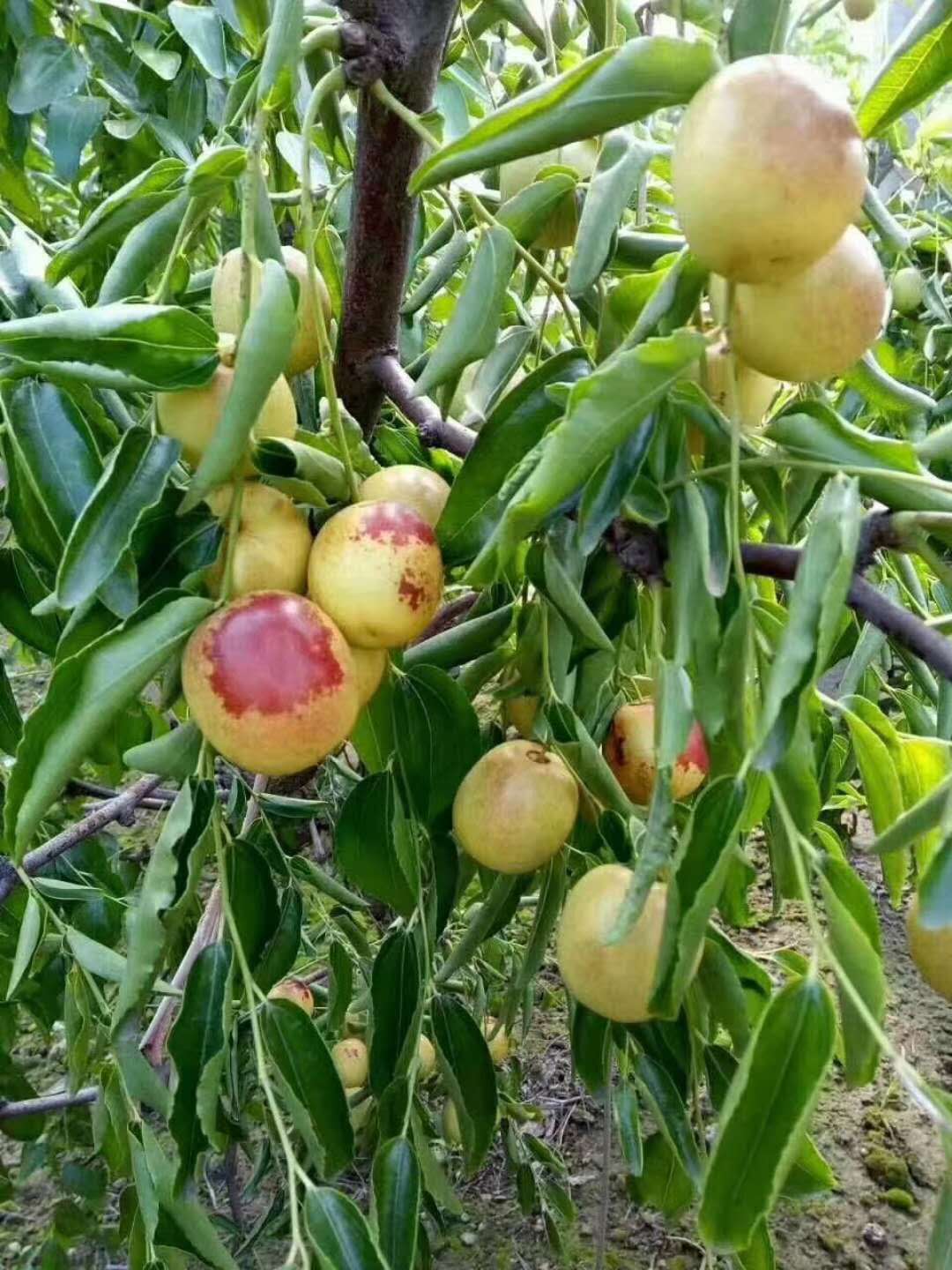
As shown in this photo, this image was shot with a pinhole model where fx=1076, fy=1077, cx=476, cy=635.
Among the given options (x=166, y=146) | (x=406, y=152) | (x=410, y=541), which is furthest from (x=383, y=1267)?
(x=166, y=146)

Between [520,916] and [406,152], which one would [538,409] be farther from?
[520,916]

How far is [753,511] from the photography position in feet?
2.42

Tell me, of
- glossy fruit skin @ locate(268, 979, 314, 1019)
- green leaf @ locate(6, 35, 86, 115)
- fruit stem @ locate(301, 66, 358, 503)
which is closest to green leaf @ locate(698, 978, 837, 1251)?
fruit stem @ locate(301, 66, 358, 503)

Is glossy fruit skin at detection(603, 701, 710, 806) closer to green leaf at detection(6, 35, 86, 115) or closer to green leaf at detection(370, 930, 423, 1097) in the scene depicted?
green leaf at detection(370, 930, 423, 1097)

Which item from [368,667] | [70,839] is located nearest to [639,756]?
[368,667]

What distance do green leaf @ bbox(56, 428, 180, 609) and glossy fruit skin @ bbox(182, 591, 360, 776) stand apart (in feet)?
0.19

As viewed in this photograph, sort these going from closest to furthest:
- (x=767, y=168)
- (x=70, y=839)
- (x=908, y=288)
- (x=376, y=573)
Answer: (x=767, y=168)
(x=376, y=573)
(x=70, y=839)
(x=908, y=288)

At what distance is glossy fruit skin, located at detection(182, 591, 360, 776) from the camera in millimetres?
505

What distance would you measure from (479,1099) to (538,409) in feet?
1.71

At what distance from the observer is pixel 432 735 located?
0.69 metres

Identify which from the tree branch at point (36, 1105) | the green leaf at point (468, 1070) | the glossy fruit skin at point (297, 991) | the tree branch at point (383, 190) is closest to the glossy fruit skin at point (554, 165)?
the tree branch at point (383, 190)

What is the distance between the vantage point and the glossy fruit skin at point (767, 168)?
406mm

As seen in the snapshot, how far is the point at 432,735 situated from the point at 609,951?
183mm

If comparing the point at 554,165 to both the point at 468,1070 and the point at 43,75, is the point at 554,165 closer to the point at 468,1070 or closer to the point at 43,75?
the point at 468,1070
